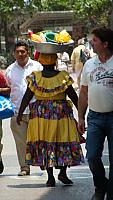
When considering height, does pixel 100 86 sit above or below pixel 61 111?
above

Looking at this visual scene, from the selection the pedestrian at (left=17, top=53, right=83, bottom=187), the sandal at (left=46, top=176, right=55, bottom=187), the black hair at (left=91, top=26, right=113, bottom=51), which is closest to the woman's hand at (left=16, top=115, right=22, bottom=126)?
the pedestrian at (left=17, top=53, right=83, bottom=187)

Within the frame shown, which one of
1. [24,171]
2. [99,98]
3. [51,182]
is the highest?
[99,98]

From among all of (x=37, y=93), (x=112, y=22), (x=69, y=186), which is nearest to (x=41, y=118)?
(x=37, y=93)

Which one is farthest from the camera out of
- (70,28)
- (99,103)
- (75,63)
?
(70,28)

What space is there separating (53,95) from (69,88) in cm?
20

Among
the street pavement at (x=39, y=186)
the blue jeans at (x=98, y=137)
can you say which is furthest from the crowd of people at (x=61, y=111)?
the street pavement at (x=39, y=186)

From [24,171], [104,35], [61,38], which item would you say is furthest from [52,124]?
[104,35]

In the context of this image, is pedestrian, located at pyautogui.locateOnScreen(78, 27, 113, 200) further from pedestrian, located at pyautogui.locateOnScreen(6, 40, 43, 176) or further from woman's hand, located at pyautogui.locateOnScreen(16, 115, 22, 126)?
pedestrian, located at pyautogui.locateOnScreen(6, 40, 43, 176)

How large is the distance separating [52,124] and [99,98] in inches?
49.9

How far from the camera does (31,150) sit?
672 centimetres

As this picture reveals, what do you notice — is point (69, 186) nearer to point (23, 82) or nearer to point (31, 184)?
point (31, 184)

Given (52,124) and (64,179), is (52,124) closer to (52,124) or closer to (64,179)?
(52,124)

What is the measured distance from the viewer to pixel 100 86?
18.0 ft

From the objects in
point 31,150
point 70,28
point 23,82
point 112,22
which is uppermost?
point 112,22
